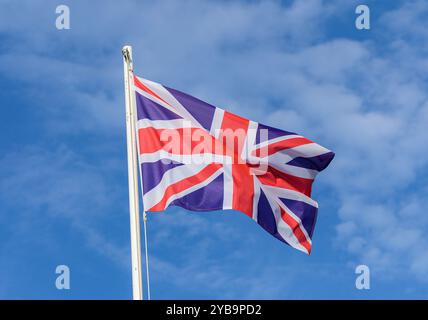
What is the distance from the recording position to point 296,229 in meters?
21.2

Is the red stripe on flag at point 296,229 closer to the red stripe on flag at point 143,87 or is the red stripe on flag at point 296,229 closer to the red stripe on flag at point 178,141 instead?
the red stripe on flag at point 178,141

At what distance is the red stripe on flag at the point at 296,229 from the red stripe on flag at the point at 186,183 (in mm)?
2057

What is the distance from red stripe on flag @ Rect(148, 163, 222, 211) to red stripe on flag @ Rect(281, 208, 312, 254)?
6.75 feet

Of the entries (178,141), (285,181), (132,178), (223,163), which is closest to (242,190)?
(223,163)

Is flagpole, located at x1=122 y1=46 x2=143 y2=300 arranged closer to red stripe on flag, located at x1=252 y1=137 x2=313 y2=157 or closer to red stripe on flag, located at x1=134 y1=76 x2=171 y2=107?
red stripe on flag, located at x1=134 y1=76 x2=171 y2=107

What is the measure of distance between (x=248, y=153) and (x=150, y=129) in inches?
95.7

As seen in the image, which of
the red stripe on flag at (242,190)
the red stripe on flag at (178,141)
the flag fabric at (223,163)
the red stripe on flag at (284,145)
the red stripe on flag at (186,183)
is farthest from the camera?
the red stripe on flag at (284,145)

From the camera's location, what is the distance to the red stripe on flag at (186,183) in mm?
19375

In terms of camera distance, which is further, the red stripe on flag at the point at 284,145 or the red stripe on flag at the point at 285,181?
the red stripe on flag at the point at 284,145

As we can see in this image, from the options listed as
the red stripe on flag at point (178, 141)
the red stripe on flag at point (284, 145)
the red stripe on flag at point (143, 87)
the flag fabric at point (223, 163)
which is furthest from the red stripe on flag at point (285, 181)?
the red stripe on flag at point (143, 87)

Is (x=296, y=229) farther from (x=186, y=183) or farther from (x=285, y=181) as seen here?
(x=186, y=183)

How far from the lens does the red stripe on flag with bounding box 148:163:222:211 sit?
63.6ft

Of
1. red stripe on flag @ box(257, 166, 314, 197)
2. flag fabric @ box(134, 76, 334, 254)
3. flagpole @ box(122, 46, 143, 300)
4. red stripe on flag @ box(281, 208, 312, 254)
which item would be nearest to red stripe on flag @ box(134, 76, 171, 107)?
flag fabric @ box(134, 76, 334, 254)
